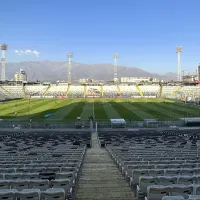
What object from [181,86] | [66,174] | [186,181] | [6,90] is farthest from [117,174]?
[181,86]

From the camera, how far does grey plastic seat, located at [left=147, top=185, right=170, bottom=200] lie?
6.62 m

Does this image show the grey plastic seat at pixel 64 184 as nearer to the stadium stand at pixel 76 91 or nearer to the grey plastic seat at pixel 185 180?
the grey plastic seat at pixel 185 180

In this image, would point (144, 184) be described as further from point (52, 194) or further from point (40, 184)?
point (40, 184)

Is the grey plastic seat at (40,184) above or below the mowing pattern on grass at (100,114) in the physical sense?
above

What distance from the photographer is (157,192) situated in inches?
264

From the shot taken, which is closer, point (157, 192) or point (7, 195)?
point (7, 195)

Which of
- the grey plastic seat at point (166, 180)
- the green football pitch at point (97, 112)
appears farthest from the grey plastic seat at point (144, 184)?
the green football pitch at point (97, 112)

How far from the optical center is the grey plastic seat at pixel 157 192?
21.7 ft

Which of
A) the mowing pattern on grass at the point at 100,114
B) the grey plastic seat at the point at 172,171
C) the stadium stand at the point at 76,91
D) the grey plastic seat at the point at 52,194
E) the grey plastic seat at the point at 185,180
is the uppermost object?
the stadium stand at the point at 76,91

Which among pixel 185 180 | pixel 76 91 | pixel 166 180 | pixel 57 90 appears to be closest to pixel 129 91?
pixel 76 91

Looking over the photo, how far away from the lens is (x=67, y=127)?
39.4 m

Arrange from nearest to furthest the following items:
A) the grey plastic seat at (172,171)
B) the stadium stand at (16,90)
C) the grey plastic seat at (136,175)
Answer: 1. the grey plastic seat at (136,175)
2. the grey plastic seat at (172,171)
3. the stadium stand at (16,90)

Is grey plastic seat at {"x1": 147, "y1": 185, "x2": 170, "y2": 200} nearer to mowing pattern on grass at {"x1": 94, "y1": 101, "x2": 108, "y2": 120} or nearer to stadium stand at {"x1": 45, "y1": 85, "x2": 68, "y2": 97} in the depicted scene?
mowing pattern on grass at {"x1": 94, "y1": 101, "x2": 108, "y2": 120}

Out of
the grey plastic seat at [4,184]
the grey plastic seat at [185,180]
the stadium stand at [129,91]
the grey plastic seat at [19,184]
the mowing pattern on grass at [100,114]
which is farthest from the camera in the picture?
the stadium stand at [129,91]
